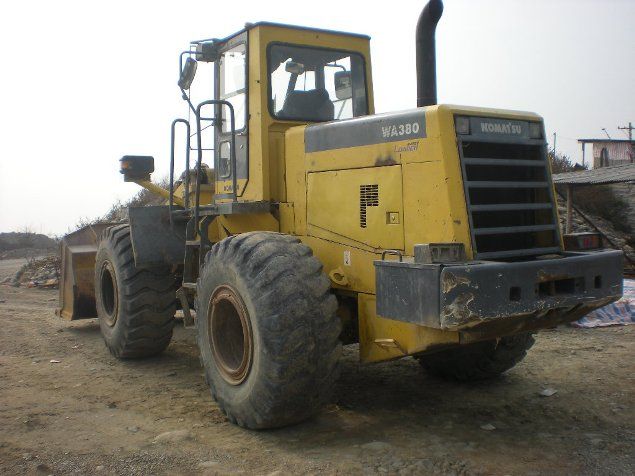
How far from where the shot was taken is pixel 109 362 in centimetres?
721

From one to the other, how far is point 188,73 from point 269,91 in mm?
990

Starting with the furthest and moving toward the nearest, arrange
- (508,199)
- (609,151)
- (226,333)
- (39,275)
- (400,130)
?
1. (609,151)
2. (39,275)
3. (226,333)
4. (508,199)
5. (400,130)

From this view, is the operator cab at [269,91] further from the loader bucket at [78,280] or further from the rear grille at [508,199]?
the loader bucket at [78,280]

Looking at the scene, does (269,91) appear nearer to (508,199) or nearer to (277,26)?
(277,26)

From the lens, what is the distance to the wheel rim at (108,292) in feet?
24.2

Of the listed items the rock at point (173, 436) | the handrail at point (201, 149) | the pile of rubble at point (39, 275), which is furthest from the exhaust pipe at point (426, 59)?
the pile of rubble at point (39, 275)

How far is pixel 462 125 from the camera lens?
14.8ft

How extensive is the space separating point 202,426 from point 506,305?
238cm

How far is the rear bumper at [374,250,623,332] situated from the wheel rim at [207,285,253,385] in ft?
4.23

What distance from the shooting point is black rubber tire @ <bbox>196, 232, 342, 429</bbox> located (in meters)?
4.47

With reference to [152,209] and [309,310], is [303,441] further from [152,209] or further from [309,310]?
[152,209]

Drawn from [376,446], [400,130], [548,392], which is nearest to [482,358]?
[548,392]

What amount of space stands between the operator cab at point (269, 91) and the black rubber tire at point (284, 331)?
1.11m

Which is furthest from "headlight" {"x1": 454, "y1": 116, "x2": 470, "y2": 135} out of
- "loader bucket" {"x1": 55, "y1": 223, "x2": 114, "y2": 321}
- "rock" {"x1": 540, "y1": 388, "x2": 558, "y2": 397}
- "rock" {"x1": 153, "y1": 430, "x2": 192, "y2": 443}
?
"loader bucket" {"x1": 55, "y1": 223, "x2": 114, "y2": 321}
